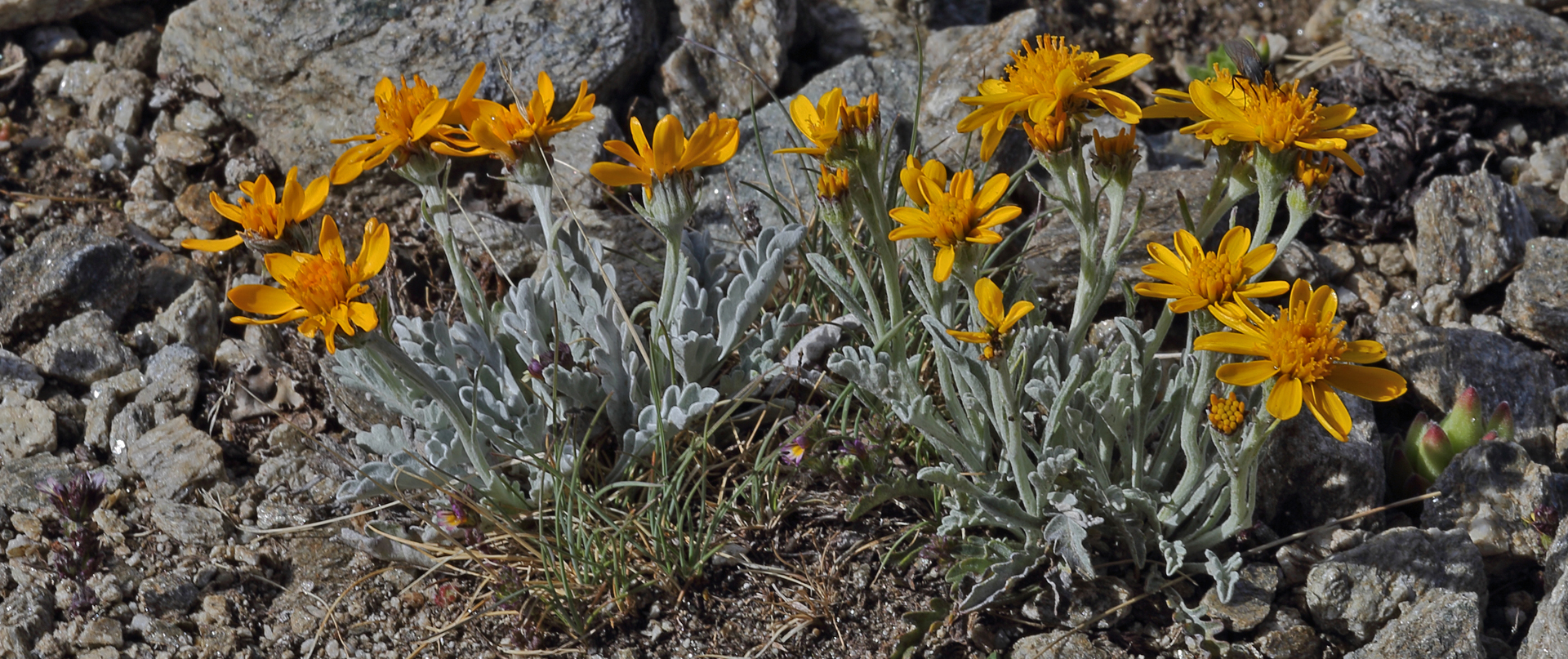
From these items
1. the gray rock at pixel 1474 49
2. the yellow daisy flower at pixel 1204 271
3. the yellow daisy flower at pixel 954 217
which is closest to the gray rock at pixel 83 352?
the yellow daisy flower at pixel 954 217

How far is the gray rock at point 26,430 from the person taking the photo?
10.8ft

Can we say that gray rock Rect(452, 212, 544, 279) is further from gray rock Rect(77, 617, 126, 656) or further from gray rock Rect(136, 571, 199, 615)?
gray rock Rect(77, 617, 126, 656)

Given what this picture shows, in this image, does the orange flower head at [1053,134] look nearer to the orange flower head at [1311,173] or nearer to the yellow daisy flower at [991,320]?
the yellow daisy flower at [991,320]

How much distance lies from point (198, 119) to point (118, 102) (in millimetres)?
361

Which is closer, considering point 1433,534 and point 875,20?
point 1433,534

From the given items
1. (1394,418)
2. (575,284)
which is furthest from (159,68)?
(1394,418)

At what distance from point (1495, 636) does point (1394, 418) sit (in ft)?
2.72

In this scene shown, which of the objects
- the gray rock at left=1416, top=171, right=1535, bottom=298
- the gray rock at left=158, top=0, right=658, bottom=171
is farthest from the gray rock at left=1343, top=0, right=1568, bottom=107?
the gray rock at left=158, top=0, right=658, bottom=171

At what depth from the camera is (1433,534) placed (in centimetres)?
271

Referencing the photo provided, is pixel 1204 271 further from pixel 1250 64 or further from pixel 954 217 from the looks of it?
pixel 1250 64

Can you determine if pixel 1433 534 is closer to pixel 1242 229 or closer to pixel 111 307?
pixel 1242 229

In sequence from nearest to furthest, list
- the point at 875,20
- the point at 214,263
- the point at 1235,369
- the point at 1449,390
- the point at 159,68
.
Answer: the point at 1235,369 → the point at 1449,390 → the point at 214,263 → the point at 159,68 → the point at 875,20

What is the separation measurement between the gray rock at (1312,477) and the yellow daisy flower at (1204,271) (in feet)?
2.89

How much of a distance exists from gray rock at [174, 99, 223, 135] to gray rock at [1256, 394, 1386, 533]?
12.6 ft
